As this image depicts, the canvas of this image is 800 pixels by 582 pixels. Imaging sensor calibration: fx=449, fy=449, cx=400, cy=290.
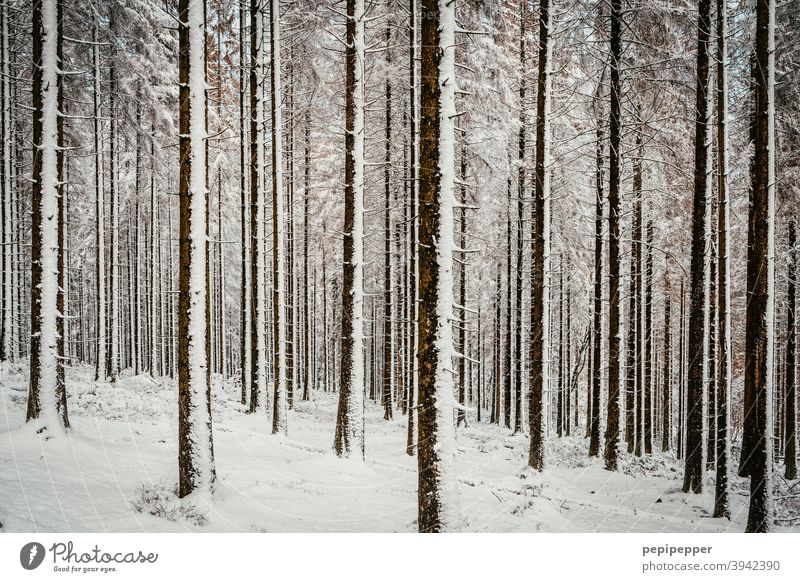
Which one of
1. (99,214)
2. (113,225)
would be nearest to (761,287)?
(99,214)

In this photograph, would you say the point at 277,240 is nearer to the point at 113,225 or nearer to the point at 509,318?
the point at 113,225

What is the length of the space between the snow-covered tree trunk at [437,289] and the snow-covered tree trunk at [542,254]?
17.6 feet

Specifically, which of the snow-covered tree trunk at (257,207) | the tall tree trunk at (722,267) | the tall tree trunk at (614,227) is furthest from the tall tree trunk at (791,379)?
the snow-covered tree trunk at (257,207)

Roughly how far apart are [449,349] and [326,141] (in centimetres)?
1634

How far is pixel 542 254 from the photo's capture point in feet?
35.8

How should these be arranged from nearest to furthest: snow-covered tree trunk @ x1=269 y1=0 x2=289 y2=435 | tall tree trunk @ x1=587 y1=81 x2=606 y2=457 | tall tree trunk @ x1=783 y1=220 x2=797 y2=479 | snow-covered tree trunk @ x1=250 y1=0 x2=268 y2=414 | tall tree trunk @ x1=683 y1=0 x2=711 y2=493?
tall tree trunk @ x1=683 y1=0 x2=711 y2=493
tall tree trunk @ x1=587 y1=81 x2=606 y2=457
snow-covered tree trunk @ x1=269 y1=0 x2=289 y2=435
snow-covered tree trunk @ x1=250 y1=0 x2=268 y2=414
tall tree trunk @ x1=783 y1=220 x2=797 y2=479

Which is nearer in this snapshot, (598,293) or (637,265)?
(598,293)

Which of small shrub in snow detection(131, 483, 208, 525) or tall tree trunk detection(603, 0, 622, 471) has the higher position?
tall tree trunk detection(603, 0, 622, 471)

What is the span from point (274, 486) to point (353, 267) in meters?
4.85

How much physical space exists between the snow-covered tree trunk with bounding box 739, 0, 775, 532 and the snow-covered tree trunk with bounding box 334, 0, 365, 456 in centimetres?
730

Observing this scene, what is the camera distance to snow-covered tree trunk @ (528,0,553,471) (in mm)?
10672

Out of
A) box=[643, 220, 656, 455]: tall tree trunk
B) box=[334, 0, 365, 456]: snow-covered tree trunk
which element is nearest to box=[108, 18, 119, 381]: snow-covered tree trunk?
box=[334, 0, 365, 456]: snow-covered tree trunk

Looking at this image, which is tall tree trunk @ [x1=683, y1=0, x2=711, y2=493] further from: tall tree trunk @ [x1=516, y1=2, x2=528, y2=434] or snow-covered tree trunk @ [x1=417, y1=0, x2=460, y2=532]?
snow-covered tree trunk @ [x1=417, y1=0, x2=460, y2=532]

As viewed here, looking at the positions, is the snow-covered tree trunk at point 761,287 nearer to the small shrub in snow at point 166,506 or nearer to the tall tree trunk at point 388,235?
the tall tree trunk at point 388,235
